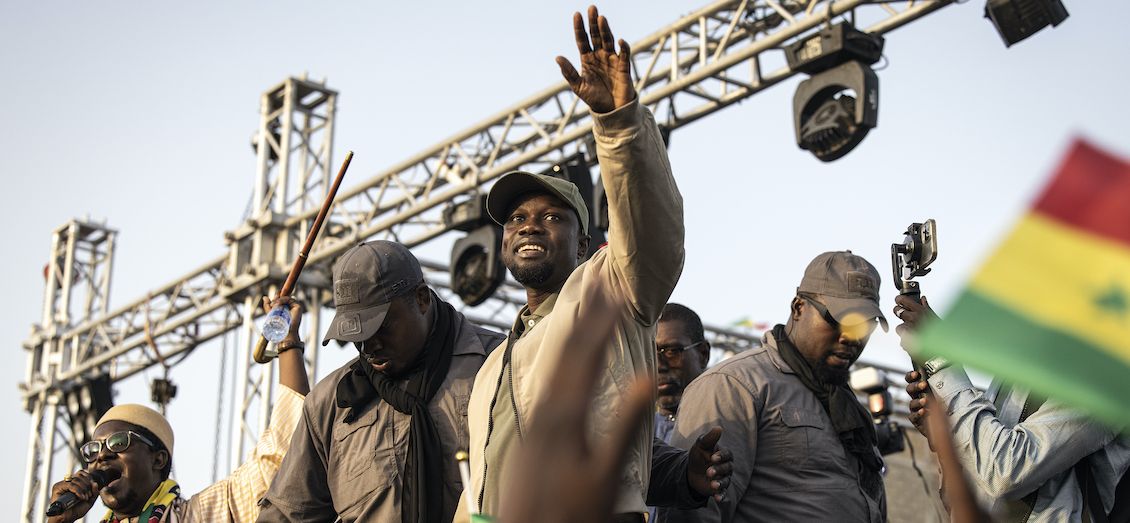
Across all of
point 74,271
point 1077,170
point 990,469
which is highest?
point 74,271

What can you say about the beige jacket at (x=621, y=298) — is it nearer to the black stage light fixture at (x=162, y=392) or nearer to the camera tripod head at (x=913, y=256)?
the camera tripod head at (x=913, y=256)

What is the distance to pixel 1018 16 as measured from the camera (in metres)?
7.65

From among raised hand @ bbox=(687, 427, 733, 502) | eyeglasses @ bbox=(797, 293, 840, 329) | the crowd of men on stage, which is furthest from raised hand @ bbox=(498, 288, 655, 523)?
eyeglasses @ bbox=(797, 293, 840, 329)

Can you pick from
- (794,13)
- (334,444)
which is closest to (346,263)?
(334,444)

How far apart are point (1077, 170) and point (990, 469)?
234 centimetres

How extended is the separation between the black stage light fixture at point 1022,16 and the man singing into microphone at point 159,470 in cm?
462

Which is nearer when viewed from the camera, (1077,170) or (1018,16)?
(1077,170)

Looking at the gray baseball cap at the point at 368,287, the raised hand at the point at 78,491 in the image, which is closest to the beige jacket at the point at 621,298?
the gray baseball cap at the point at 368,287

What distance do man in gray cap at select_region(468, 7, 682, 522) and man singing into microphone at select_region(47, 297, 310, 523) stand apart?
1524mm

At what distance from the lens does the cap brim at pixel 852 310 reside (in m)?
4.36

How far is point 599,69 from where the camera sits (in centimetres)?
290

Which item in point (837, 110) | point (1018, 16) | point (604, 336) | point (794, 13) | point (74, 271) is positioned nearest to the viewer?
point (604, 336)

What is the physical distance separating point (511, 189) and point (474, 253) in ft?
24.4

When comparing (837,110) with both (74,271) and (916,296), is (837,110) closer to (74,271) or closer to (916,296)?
(916,296)
